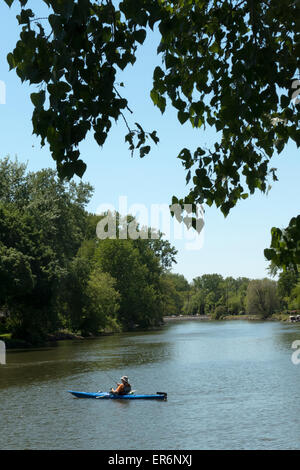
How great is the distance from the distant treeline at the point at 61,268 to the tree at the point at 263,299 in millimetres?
25058

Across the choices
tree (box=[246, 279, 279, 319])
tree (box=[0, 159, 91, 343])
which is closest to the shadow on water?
tree (box=[0, 159, 91, 343])

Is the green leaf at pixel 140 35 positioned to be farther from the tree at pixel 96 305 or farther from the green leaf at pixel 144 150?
the tree at pixel 96 305

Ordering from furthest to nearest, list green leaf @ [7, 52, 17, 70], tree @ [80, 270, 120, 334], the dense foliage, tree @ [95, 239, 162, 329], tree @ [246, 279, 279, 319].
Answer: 1. tree @ [246, 279, 279, 319]
2. tree @ [95, 239, 162, 329]
3. tree @ [80, 270, 120, 334]
4. the dense foliage
5. green leaf @ [7, 52, 17, 70]

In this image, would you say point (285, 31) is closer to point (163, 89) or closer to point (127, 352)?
point (163, 89)

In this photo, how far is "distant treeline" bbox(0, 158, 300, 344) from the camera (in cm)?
4625

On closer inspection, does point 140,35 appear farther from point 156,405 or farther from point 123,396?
point 123,396

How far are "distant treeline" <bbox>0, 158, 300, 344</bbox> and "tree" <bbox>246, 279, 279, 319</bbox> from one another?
82.2ft

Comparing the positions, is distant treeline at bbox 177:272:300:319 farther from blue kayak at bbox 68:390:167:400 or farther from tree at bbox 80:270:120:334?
blue kayak at bbox 68:390:167:400

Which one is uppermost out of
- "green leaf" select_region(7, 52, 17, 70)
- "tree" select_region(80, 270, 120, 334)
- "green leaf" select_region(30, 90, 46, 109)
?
"green leaf" select_region(7, 52, 17, 70)

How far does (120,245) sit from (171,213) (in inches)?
2913

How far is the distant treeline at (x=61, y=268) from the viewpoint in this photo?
46.2m

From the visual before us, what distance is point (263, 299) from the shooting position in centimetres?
11381
